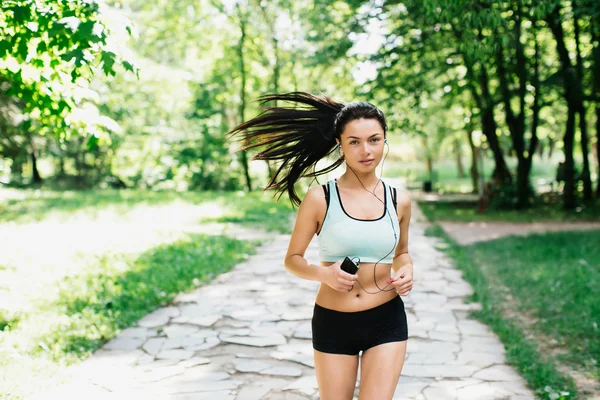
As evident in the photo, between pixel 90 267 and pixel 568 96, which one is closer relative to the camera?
pixel 90 267

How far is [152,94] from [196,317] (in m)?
24.5

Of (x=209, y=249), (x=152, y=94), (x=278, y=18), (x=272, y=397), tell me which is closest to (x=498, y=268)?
(x=209, y=249)

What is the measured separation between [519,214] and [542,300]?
1116 centimetres

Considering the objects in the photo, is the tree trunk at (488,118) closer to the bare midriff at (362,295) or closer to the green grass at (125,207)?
the green grass at (125,207)

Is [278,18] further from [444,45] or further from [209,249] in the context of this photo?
[209,249]

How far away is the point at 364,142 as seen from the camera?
3.20m

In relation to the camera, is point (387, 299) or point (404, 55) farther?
point (404, 55)

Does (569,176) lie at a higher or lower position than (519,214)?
higher

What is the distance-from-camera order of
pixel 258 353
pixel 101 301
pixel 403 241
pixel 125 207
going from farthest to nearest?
pixel 125 207 < pixel 101 301 < pixel 258 353 < pixel 403 241

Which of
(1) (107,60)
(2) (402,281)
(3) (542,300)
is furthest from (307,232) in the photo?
(3) (542,300)

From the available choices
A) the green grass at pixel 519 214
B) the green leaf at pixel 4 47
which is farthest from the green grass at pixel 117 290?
the green grass at pixel 519 214

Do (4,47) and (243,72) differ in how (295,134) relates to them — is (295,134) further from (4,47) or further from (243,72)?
(243,72)

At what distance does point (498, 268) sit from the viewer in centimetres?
961

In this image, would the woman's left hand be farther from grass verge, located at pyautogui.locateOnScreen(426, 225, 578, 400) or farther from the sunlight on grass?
the sunlight on grass
